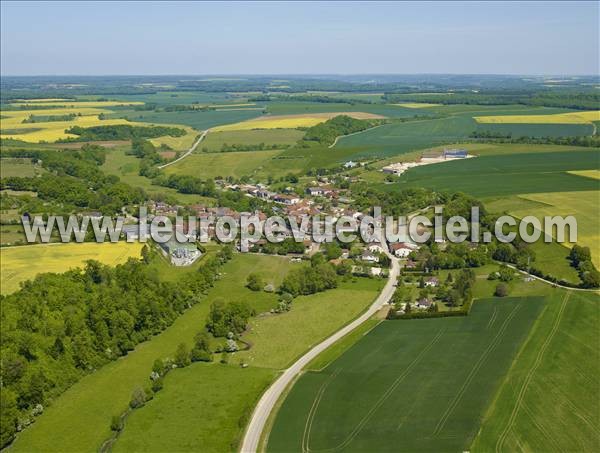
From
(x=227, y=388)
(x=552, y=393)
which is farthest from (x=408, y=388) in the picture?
(x=227, y=388)

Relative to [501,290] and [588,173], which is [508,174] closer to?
[588,173]

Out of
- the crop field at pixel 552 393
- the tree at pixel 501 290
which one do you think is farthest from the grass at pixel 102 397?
the tree at pixel 501 290

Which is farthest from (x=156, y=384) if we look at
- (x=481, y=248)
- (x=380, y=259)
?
(x=481, y=248)

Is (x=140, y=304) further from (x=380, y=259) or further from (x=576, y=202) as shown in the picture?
(x=576, y=202)

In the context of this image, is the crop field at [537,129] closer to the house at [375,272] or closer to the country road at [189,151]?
the country road at [189,151]

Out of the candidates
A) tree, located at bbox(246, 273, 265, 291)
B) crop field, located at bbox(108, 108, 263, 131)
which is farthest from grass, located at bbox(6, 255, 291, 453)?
crop field, located at bbox(108, 108, 263, 131)

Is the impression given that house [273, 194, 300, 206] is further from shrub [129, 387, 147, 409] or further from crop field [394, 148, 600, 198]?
shrub [129, 387, 147, 409]

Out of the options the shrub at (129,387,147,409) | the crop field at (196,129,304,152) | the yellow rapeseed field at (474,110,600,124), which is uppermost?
the yellow rapeseed field at (474,110,600,124)
